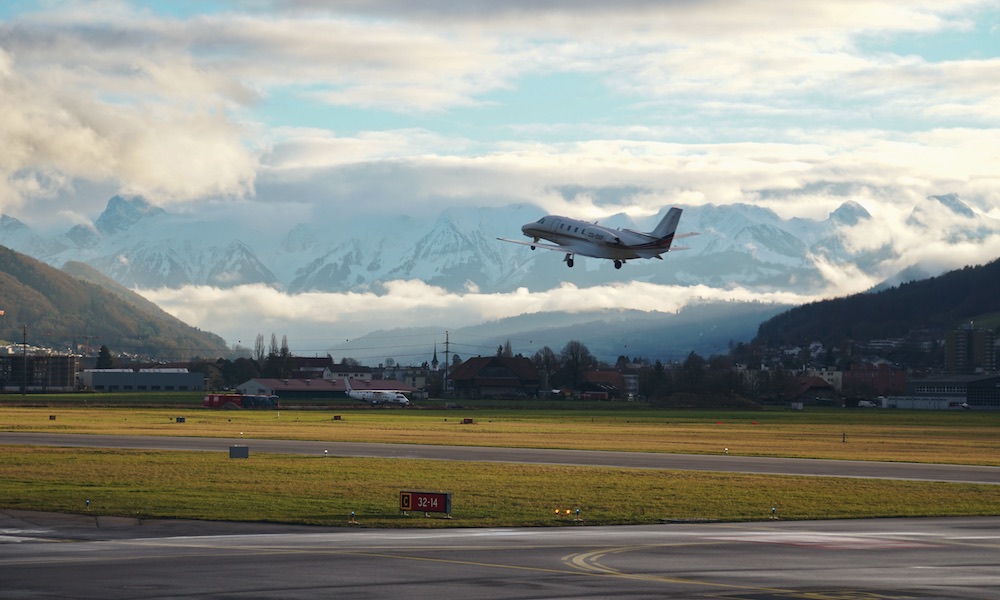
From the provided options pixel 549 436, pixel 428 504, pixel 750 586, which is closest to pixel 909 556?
pixel 750 586

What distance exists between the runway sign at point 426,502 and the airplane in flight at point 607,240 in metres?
38.5

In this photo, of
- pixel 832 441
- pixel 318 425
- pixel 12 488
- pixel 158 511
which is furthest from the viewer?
pixel 318 425

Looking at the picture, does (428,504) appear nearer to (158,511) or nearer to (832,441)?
(158,511)

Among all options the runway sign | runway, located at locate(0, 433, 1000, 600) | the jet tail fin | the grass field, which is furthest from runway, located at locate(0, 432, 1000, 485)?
the runway sign

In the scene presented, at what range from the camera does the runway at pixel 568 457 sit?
69750 mm

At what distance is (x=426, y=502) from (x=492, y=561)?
11.7m

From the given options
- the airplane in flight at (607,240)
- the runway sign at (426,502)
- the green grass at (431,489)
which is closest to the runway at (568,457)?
the green grass at (431,489)

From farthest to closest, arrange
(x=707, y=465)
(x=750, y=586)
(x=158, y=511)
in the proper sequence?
(x=707, y=465), (x=158, y=511), (x=750, y=586)

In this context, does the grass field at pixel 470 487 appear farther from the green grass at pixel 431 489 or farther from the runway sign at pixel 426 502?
the runway sign at pixel 426 502

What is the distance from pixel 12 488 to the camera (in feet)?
173

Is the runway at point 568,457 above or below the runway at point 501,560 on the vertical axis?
above

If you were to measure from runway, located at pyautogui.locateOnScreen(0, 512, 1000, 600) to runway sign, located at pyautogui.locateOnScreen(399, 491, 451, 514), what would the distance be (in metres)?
3.11

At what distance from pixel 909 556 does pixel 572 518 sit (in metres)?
13.0

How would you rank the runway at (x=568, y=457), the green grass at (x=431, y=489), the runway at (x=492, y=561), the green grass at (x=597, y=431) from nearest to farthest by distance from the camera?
1. the runway at (x=492, y=561)
2. the green grass at (x=431, y=489)
3. the runway at (x=568, y=457)
4. the green grass at (x=597, y=431)
